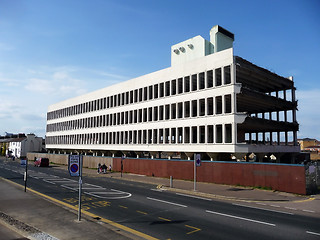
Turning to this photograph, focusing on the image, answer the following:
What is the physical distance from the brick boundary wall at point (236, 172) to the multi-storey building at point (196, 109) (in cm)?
564

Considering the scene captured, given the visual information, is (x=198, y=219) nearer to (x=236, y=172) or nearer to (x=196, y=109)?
(x=236, y=172)

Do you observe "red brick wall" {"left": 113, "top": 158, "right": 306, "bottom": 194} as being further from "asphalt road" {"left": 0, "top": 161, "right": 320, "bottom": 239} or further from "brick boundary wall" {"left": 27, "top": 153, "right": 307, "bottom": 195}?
"asphalt road" {"left": 0, "top": 161, "right": 320, "bottom": 239}

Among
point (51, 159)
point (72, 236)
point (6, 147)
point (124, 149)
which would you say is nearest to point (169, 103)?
point (124, 149)

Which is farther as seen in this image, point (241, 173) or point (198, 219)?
point (241, 173)

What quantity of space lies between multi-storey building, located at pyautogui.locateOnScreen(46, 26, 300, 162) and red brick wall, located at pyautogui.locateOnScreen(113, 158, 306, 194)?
568cm

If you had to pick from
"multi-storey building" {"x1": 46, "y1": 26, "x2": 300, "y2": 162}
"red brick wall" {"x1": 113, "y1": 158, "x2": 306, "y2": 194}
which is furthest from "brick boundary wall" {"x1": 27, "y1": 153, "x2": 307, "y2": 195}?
"multi-storey building" {"x1": 46, "y1": 26, "x2": 300, "y2": 162}

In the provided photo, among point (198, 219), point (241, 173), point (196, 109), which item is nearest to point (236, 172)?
point (241, 173)

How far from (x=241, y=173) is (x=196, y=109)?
19.3 metres

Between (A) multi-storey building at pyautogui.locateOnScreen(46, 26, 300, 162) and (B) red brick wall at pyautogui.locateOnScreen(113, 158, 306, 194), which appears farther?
(A) multi-storey building at pyautogui.locateOnScreen(46, 26, 300, 162)

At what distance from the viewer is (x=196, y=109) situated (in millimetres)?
43219

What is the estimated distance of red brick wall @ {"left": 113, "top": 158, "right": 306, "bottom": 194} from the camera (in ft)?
71.4

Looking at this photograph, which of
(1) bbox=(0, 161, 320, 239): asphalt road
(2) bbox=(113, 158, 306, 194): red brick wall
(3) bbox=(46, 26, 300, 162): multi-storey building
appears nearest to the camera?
(1) bbox=(0, 161, 320, 239): asphalt road

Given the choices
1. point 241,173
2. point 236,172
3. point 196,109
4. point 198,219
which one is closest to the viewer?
point 198,219

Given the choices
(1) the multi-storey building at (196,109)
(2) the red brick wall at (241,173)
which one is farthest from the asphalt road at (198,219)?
(1) the multi-storey building at (196,109)
